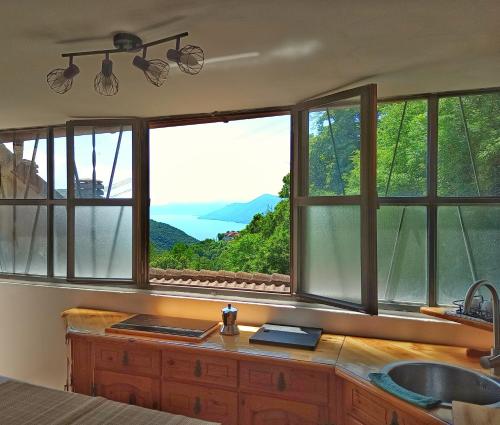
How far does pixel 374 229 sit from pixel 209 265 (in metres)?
2.55

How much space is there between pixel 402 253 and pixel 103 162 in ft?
7.47

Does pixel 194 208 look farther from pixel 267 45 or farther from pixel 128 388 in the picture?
pixel 267 45

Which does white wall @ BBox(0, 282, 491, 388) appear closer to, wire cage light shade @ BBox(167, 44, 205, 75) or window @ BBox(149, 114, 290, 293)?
window @ BBox(149, 114, 290, 293)

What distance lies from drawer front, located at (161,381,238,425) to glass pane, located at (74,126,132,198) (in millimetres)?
1462

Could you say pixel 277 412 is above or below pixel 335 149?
below

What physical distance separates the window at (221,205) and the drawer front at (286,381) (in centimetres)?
71

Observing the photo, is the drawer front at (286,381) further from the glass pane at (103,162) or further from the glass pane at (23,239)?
the glass pane at (23,239)

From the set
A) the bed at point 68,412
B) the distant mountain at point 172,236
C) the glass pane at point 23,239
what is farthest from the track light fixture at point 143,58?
the distant mountain at point 172,236

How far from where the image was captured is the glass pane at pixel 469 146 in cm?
215

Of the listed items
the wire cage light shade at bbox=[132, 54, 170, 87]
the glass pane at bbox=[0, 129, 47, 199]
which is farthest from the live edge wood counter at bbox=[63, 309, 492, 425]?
the glass pane at bbox=[0, 129, 47, 199]

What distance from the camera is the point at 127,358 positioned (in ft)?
7.43

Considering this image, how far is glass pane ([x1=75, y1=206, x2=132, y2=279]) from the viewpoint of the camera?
2.93 meters

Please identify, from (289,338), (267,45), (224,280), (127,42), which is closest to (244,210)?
(224,280)

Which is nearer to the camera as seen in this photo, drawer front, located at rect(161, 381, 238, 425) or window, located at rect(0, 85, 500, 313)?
drawer front, located at rect(161, 381, 238, 425)
